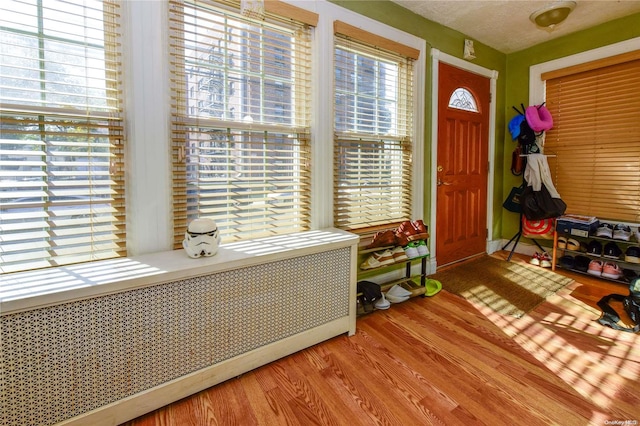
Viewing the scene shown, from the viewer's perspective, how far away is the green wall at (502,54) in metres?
2.60

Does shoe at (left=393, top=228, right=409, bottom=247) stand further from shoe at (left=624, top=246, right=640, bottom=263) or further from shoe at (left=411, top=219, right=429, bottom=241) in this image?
shoe at (left=624, top=246, right=640, bottom=263)

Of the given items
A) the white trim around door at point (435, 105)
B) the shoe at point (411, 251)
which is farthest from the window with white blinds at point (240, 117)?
the white trim around door at point (435, 105)

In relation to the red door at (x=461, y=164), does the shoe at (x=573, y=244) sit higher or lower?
lower

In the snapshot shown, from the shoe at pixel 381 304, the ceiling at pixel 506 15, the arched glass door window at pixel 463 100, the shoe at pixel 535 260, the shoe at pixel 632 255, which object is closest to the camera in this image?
the shoe at pixel 381 304

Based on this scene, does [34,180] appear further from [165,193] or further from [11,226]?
[165,193]

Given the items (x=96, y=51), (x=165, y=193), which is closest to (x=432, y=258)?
(x=165, y=193)

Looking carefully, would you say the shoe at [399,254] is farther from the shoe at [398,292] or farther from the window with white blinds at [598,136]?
the window with white blinds at [598,136]

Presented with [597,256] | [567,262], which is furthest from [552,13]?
[567,262]

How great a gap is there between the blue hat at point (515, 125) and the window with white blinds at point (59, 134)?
3.73 metres

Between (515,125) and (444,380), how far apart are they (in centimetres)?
303

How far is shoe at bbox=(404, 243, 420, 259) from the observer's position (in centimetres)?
241

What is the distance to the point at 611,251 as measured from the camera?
2.83 meters

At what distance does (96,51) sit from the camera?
1489 millimetres

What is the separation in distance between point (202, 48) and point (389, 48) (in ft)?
4.99
